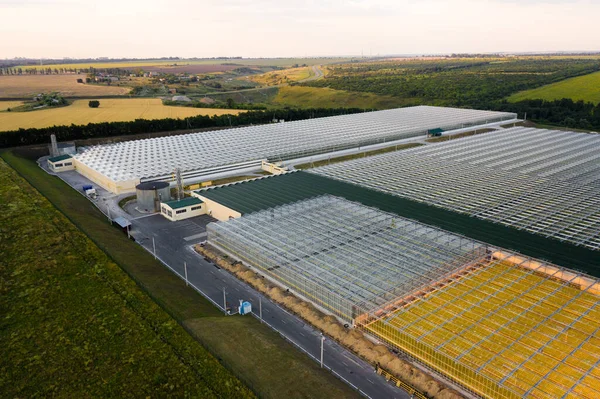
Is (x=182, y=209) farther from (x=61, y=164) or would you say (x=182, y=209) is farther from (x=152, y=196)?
(x=61, y=164)

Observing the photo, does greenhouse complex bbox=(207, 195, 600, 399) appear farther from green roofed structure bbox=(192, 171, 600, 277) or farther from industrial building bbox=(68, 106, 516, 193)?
industrial building bbox=(68, 106, 516, 193)

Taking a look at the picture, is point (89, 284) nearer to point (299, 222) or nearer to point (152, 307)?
point (152, 307)

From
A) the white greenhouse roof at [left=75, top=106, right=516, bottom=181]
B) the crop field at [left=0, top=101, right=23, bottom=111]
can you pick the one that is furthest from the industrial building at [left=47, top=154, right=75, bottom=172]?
the crop field at [left=0, top=101, right=23, bottom=111]

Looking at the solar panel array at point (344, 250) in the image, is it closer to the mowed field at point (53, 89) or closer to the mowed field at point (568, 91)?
the mowed field at point (568, 91)

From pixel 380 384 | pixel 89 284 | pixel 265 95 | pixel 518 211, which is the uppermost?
pixel 265 95

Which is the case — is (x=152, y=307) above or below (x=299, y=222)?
below

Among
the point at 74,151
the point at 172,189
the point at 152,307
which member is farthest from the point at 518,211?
the point at 74,151
